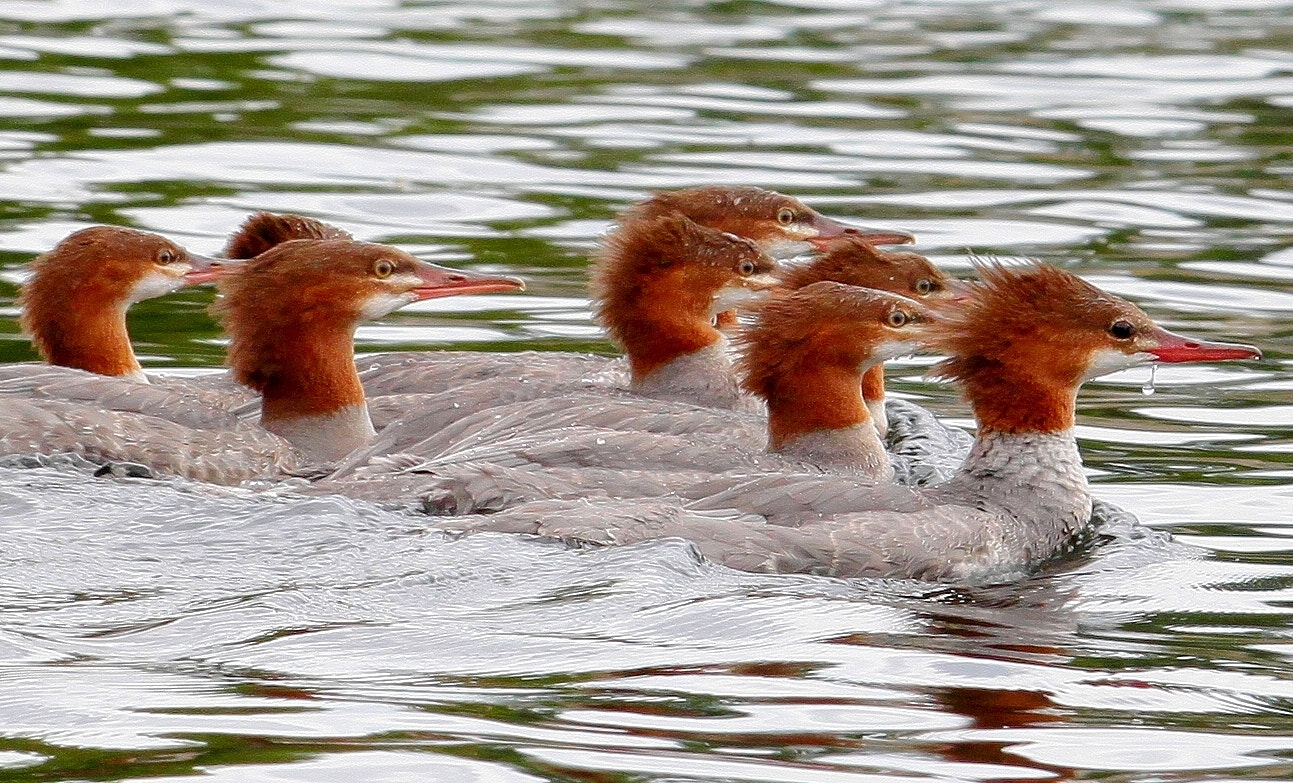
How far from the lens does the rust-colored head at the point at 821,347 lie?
9.34 metres

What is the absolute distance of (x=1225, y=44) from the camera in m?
21.1

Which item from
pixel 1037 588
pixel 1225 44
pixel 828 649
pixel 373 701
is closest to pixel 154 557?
pixel 373 701

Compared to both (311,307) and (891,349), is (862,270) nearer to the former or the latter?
(891,349)

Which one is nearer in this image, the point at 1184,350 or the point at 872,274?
the point at 1184,350

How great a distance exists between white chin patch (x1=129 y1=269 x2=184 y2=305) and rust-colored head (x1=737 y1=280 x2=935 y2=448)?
9.46ft

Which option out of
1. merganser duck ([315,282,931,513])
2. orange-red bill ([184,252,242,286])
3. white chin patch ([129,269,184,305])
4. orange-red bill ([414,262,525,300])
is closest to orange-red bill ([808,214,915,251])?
merganser duck ([315,282,931,513])

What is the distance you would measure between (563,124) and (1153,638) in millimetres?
10895

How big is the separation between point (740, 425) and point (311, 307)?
6.13 ft

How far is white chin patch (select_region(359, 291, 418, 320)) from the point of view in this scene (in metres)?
10.1

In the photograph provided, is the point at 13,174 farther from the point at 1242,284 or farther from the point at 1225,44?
the point at 1225,44

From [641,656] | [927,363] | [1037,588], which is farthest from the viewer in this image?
[927,363]

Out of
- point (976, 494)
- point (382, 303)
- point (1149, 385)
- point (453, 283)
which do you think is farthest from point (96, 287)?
point (1149, 385)

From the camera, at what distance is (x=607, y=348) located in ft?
41.9

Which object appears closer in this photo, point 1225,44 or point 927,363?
point 927,363
